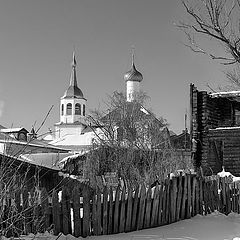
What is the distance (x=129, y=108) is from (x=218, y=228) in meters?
36.1

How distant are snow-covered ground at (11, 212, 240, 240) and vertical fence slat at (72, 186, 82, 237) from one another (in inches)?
7.1

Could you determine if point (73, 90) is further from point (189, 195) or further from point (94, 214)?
point (94, 214)

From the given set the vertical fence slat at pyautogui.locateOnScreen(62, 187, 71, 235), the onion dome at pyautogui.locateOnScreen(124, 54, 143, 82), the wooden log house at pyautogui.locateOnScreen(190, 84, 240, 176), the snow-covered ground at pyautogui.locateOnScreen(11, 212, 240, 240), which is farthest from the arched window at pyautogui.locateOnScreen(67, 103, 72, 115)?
the vertical fence slat at pyautogui.locateOnScreen(62, 187, 71, 235)

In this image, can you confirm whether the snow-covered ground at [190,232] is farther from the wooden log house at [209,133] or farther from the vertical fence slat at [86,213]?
the wooden log house at [209,133]

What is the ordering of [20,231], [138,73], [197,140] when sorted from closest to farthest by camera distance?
1. [20,231]
2. [197,140]
3. [138,73]

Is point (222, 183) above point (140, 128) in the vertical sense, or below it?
below

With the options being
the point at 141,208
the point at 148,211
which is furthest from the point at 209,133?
the point at 141,208

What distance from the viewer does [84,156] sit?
32781 mm

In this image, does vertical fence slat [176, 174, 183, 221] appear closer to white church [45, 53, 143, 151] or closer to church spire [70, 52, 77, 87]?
white church [45, 53, 143, 151]

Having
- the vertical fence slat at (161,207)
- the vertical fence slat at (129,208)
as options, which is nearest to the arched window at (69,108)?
the vertical fence slat at (161,207)

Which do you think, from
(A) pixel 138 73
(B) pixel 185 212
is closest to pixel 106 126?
(A) pixel 138 73

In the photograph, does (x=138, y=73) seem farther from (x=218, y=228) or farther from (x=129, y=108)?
(x=218, y=228)

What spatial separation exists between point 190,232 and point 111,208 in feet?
6.08

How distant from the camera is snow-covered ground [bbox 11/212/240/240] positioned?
29.8ft
